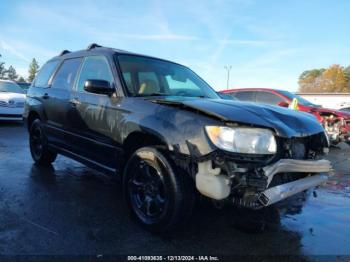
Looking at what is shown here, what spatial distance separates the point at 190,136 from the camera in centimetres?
279

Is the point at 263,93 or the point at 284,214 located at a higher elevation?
the point at 263,93

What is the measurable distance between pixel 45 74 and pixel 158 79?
7.81 ft

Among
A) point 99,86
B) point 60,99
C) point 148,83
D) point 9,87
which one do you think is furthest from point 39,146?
point 9,87

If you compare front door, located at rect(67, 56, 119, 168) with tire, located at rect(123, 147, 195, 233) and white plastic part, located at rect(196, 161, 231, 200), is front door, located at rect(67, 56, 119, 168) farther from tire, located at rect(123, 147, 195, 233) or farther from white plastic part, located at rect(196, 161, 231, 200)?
white plastic part, located at rect(196, 161, 231, 200)

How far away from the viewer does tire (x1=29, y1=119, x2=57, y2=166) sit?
17.8 feet

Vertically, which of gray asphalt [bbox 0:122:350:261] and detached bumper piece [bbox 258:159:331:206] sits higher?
detached bumper piece [bbox 258:159:331:206]

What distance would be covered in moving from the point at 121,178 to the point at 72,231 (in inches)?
30.1

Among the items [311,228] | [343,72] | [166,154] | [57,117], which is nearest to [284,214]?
[311,228]

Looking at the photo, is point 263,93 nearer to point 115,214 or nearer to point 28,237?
point 115,214

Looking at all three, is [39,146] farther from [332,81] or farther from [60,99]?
[332,81]

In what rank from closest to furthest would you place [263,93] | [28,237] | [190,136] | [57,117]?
[190,136], [28,237], [57,117], [263,93]

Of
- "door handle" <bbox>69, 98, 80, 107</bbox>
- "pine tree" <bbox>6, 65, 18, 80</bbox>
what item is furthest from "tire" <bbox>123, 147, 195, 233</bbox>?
"pine tree" <bbox>6, 65, 18, 80</bbox>

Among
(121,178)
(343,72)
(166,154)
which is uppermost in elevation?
(343,72)

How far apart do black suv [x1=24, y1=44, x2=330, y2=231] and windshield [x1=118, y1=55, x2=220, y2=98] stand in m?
0.02
